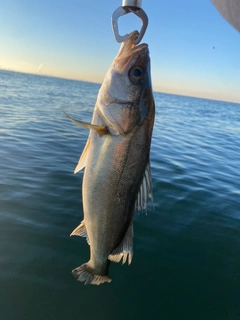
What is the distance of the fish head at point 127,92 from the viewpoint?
2.44m

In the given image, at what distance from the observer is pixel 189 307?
4406 millimetres

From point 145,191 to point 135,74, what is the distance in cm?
102

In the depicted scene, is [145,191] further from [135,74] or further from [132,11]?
[132,11]

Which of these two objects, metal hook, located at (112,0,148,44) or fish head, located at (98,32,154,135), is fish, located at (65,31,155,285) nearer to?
fish head, located at (98,32,154,135)

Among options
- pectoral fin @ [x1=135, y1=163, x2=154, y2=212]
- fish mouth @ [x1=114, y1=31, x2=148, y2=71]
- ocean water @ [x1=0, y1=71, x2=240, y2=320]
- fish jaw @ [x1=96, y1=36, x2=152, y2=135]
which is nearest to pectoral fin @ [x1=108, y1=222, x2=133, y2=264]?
pectoral fin @ [x1=135, y1=163, x2=154, y2=212]

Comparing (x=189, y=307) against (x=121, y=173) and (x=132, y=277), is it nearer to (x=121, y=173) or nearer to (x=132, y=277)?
(x=132, y=277)

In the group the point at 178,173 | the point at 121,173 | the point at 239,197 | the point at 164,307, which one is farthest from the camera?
the point at 178,173

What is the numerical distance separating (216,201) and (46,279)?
516 centimetres

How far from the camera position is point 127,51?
2.46 m

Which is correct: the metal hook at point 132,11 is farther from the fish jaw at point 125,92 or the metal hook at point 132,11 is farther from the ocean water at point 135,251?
the ocean water at point 135,251

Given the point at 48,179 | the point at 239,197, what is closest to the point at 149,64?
the point at 48,179

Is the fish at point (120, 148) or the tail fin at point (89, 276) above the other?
the fish at point (120, 148)

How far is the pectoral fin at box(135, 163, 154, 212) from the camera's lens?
2.51 m

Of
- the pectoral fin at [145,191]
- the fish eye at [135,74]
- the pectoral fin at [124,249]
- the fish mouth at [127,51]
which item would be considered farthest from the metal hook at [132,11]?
the pectoral fin at [124,249]
